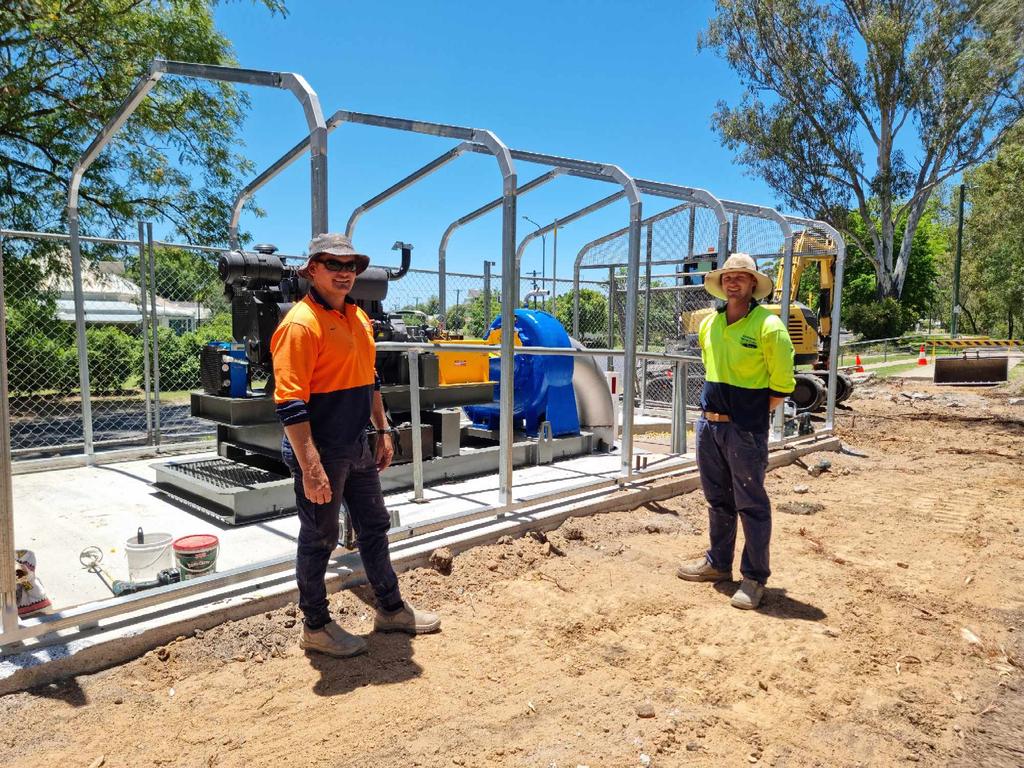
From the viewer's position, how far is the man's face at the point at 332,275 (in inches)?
122

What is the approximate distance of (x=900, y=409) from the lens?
45.8ft

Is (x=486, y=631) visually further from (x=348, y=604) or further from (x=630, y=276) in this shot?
(x=630, y=276)

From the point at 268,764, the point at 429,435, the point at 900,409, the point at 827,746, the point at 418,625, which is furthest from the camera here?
the point at 900,409

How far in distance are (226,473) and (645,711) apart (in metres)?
3.87

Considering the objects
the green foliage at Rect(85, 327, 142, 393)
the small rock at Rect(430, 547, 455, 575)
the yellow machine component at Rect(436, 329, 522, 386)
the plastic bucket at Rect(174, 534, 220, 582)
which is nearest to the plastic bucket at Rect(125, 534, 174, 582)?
the plastic bucket at Rect(174, 534, 220, 582)

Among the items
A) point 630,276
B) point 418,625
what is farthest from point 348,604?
point 630,276

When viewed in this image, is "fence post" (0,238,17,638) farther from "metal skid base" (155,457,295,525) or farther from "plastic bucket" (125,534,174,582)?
"metal skid base" (155,457,295,525)

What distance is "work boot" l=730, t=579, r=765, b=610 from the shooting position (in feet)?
13.2

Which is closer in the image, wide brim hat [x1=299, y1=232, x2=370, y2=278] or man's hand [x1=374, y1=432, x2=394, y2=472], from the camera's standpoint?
wide brim hat [x1=299, y1=232, x2=370, y2=278]

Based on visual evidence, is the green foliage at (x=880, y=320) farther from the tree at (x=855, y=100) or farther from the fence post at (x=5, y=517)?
the fence post at (x=5, y=517)

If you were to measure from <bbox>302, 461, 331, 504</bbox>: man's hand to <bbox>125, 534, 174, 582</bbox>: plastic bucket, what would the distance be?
1231 mm

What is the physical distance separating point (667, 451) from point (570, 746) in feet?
17.6

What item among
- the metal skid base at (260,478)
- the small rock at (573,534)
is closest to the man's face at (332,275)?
the metal skid base at (260,478)

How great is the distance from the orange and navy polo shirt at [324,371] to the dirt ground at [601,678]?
3.64 feet
